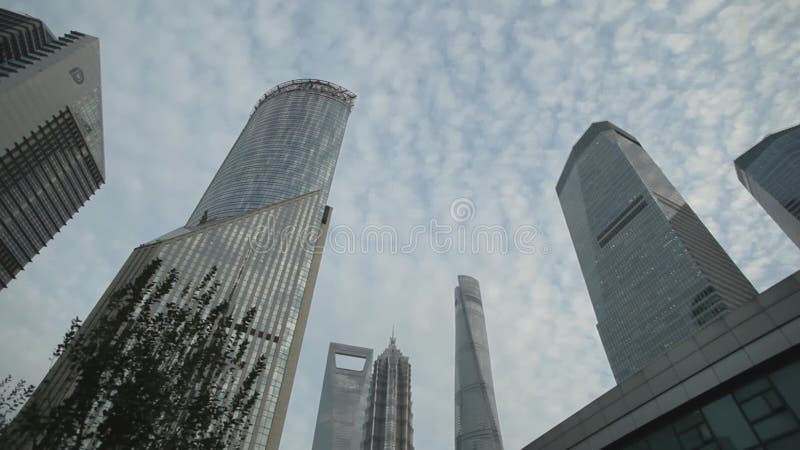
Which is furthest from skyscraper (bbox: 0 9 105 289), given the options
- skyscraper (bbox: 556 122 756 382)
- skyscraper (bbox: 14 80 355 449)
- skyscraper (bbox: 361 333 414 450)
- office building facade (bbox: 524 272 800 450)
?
skyscraper (bbox: 556 122 756 382)

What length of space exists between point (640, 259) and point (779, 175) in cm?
4543

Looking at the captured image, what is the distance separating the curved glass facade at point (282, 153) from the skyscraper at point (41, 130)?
32716 millimetres

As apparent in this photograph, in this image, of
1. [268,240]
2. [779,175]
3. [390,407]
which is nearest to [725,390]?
[268,240]

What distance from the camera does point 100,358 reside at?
1480 centimetres

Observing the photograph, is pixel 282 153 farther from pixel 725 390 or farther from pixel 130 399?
pixel 725 390

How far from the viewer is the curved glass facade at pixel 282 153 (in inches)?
4087

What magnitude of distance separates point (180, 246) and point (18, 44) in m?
73.4

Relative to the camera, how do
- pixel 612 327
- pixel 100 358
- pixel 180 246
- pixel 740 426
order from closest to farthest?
pixel 100 358 → pixel 740 426 → pixel 180 246 → pixel 612 327

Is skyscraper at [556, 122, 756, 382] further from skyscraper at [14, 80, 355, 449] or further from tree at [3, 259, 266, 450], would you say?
tree at [3, 259, 266, 450]

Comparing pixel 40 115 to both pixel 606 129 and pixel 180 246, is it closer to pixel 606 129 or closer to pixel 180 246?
pixel 180 246

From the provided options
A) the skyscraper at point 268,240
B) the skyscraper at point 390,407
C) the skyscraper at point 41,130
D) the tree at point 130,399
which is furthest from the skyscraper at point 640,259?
the skyscraper at point 41,130

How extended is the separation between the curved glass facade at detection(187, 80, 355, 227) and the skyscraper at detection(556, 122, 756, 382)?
9223cm

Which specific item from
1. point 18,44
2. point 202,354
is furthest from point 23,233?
point 202,354

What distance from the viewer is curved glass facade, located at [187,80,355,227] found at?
103812 mm
